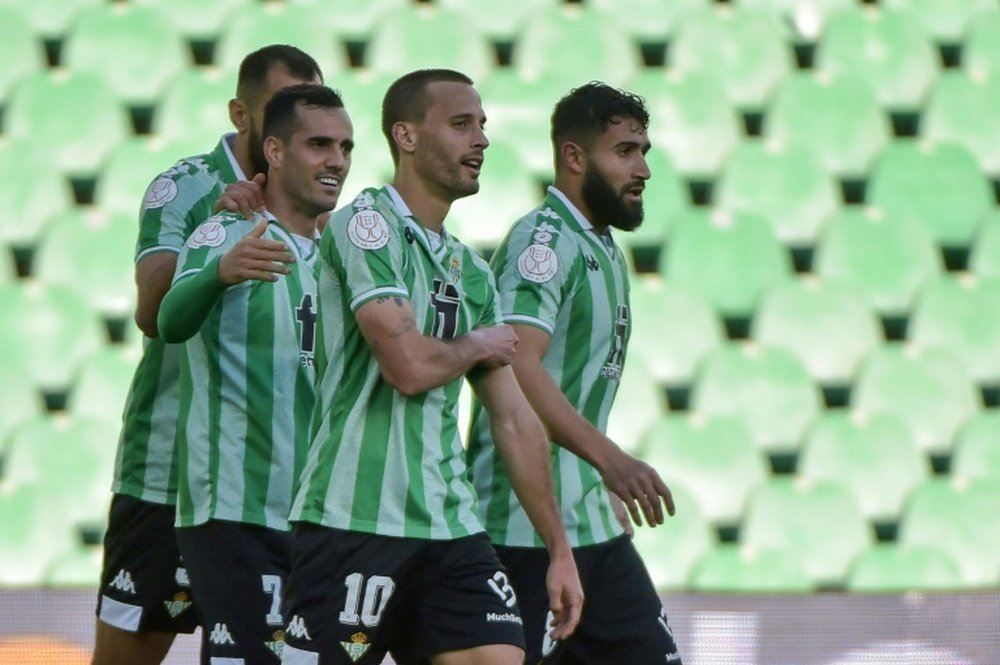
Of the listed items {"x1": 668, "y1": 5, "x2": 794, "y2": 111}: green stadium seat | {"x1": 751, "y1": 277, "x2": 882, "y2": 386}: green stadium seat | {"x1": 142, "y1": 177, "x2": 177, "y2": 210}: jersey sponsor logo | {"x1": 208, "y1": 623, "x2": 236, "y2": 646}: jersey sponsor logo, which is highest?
{"x1": 668, "y1": 5, "x2": 794, "y2": 111}: green stadium seat

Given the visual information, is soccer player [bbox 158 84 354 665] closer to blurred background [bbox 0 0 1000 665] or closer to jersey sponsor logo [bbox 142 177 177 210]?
jersey sponsor logo [bbox 142 177 177 210]

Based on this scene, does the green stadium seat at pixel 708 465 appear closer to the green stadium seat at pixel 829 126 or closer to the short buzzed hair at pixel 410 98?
the green stadium seat at pixel 829 126

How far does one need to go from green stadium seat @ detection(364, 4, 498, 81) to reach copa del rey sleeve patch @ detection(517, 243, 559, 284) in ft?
12.4

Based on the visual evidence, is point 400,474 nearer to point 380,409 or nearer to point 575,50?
point 380,409

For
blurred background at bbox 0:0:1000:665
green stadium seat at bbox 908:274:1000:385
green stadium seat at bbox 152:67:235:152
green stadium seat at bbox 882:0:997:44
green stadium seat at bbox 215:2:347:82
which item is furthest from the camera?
green stadium seat at bbox 882:0:997:44

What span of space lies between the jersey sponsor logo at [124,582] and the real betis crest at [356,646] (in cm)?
101

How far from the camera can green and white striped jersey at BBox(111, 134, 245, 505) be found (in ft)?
12.7

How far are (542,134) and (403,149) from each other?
13.5 feet

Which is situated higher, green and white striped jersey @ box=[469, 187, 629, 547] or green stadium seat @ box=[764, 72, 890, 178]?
green stadium seat @ box=[764, 72, 890, 178]

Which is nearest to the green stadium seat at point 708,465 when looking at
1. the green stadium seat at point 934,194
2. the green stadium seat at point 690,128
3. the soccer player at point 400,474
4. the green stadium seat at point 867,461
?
the green stadium seat at point 867,461

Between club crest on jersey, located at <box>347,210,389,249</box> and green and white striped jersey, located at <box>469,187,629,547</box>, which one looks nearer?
club crest on jersey, located at <box>347,210,389,249</box>

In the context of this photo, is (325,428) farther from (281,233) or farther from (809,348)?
(809,348)

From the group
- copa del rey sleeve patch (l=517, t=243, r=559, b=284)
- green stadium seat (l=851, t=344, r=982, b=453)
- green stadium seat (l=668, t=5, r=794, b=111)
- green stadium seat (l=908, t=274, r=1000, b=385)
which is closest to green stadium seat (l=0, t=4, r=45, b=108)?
green stadium seat (l=668, t=5, r=794, b=111)

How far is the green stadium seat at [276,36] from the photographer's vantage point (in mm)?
7445
